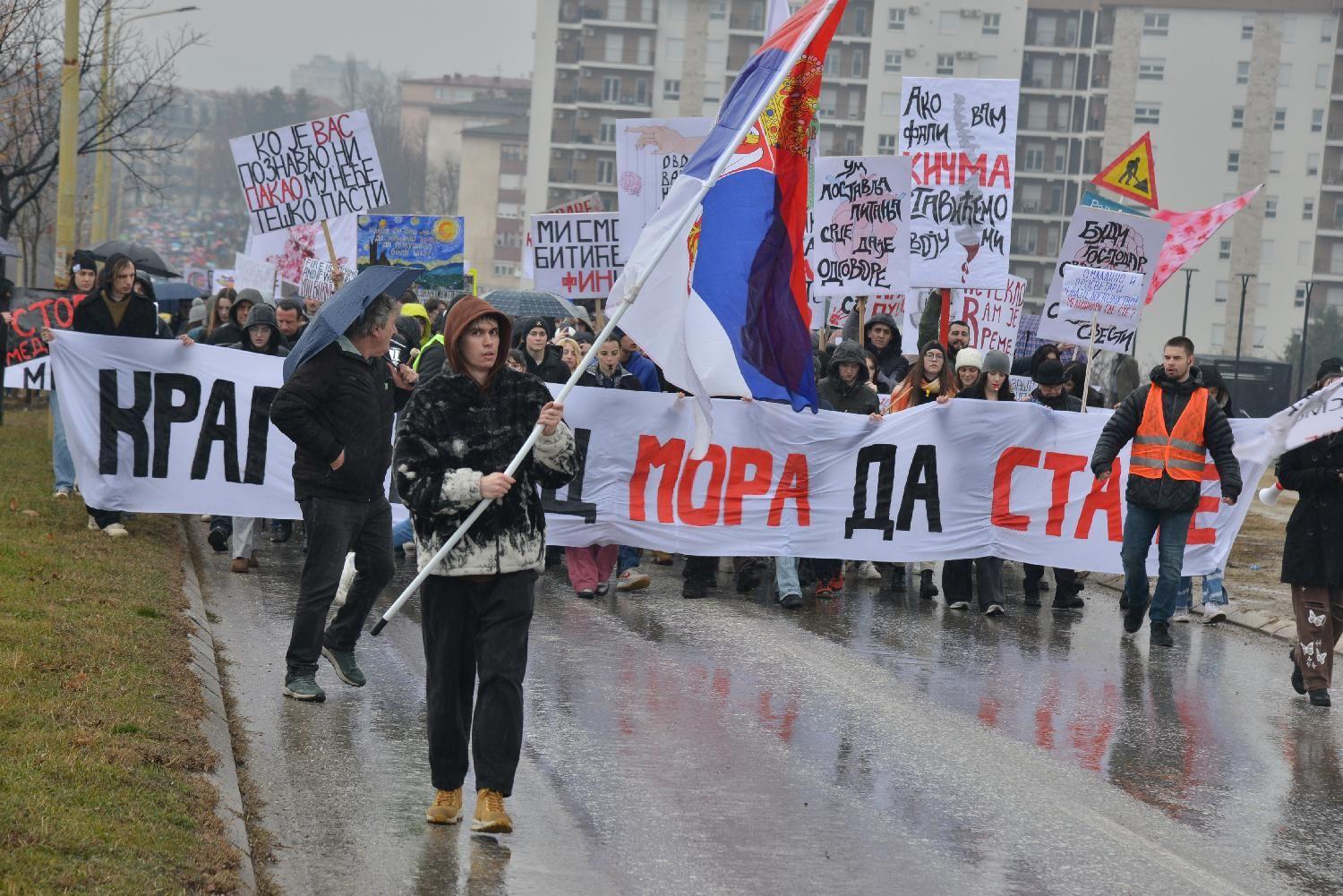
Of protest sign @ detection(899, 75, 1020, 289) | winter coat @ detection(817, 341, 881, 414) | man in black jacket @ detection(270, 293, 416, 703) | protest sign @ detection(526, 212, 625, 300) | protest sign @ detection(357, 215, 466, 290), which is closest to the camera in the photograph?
man in black jacket @ detection(270, 293, 416, 703)

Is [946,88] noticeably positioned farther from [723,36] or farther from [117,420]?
[723,36]

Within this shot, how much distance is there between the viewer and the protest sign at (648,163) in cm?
1777

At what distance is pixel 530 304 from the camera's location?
25.6 metres

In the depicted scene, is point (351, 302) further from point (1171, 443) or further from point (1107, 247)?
point (1107, 247)

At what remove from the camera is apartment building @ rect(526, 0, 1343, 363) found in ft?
338

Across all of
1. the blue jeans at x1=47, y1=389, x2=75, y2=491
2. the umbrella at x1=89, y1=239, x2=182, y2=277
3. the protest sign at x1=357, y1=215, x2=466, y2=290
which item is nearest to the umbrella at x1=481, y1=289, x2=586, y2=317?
the protest sign at x1=357, y1=215, x2=466, y2=290

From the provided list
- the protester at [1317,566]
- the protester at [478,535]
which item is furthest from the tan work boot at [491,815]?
the protester at [1317,566]

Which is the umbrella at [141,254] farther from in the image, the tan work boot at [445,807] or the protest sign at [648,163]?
the tan work boot at [445,807]

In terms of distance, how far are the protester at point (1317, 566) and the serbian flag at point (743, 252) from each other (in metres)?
3.96

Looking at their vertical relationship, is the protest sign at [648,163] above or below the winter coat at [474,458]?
above

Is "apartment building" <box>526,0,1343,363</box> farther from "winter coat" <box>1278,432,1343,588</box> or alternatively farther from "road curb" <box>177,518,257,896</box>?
"road curb" <box>177,518,257,896</box>

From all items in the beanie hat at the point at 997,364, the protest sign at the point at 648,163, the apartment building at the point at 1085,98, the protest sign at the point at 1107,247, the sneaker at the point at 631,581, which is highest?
the apartment building at the point at 1085,98

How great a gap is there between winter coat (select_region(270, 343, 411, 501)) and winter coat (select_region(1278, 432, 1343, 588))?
5356 millimetres

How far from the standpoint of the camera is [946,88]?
17.2 meters
